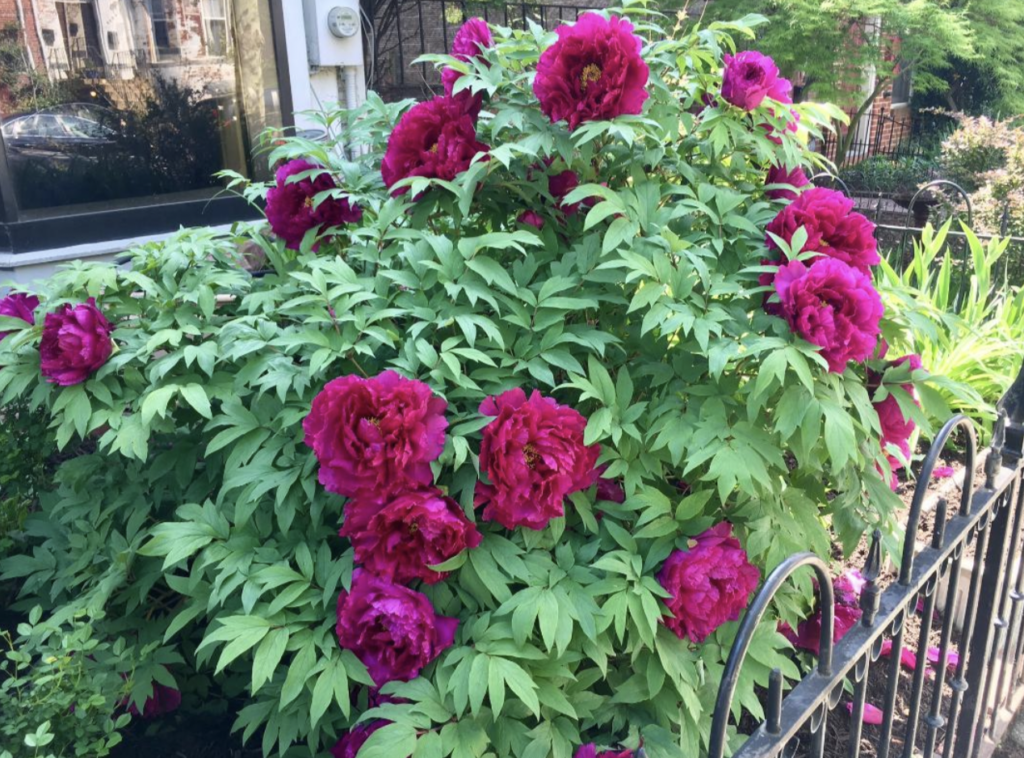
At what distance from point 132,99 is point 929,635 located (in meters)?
5.25

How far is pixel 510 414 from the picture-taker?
1630 millimetres

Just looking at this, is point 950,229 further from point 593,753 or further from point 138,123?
point 593,753

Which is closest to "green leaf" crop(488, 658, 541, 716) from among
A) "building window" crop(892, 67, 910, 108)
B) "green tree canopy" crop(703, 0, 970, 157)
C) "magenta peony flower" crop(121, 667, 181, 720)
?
"magenta peony flower" crop(121, 667, 181, 720)

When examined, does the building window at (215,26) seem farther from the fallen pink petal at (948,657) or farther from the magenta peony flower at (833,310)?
the fallen pink petal at (948,657)

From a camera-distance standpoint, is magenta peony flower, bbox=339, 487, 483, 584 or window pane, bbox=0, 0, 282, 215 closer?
magenta peony flower, bbox=339, 487, 483, 584

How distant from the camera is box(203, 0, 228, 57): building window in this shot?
5.63 metres

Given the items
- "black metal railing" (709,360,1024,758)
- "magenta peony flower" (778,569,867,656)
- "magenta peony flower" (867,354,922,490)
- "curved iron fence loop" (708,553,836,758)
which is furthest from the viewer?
"magenta peony flower" (778,569,867,656)

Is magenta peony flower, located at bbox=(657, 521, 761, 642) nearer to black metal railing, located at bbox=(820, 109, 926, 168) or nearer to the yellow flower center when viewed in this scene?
the yellow flower center

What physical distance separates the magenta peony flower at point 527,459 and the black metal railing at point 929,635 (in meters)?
0.44

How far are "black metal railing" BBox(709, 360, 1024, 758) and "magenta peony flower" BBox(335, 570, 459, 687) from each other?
58cm

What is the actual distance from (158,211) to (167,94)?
823mm

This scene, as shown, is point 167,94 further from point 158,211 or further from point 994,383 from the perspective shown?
point 994,383

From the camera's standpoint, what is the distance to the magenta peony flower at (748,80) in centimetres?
193

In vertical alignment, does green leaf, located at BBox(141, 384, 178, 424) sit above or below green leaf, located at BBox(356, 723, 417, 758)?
above
